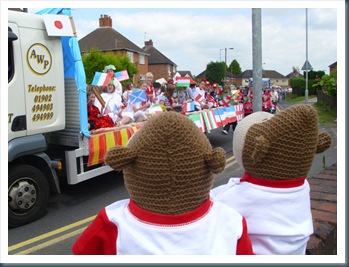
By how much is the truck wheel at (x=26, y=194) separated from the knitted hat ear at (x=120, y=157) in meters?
3.47

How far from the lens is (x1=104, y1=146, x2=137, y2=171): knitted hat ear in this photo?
5.19 feet

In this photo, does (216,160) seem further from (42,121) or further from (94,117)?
(94,117)

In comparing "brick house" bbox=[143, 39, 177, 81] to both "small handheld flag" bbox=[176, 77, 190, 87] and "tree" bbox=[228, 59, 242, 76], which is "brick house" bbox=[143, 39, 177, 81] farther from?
"tree" bbox=[228, 59, 242, 76]

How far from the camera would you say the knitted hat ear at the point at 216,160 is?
1.58m

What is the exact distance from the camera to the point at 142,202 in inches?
64.8

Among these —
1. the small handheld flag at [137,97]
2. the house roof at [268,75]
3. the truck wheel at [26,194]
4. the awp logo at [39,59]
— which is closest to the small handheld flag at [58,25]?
the awp logo at [39,59]

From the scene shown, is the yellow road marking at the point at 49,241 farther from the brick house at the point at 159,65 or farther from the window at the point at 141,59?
the brick house at the point at 159,65

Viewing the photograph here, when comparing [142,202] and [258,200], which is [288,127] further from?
[142,202]

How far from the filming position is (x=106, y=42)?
4622 cm

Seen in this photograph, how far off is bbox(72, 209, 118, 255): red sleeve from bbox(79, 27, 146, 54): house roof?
43.7 metres

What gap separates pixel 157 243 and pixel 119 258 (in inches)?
7.9

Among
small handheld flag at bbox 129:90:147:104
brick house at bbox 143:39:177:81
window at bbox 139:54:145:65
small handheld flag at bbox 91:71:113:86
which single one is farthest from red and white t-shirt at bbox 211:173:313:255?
brick house at bbox 143:39:177:81

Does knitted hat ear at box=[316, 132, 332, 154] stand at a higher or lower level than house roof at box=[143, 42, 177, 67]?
lower

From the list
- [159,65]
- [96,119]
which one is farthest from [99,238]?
[159,65]
